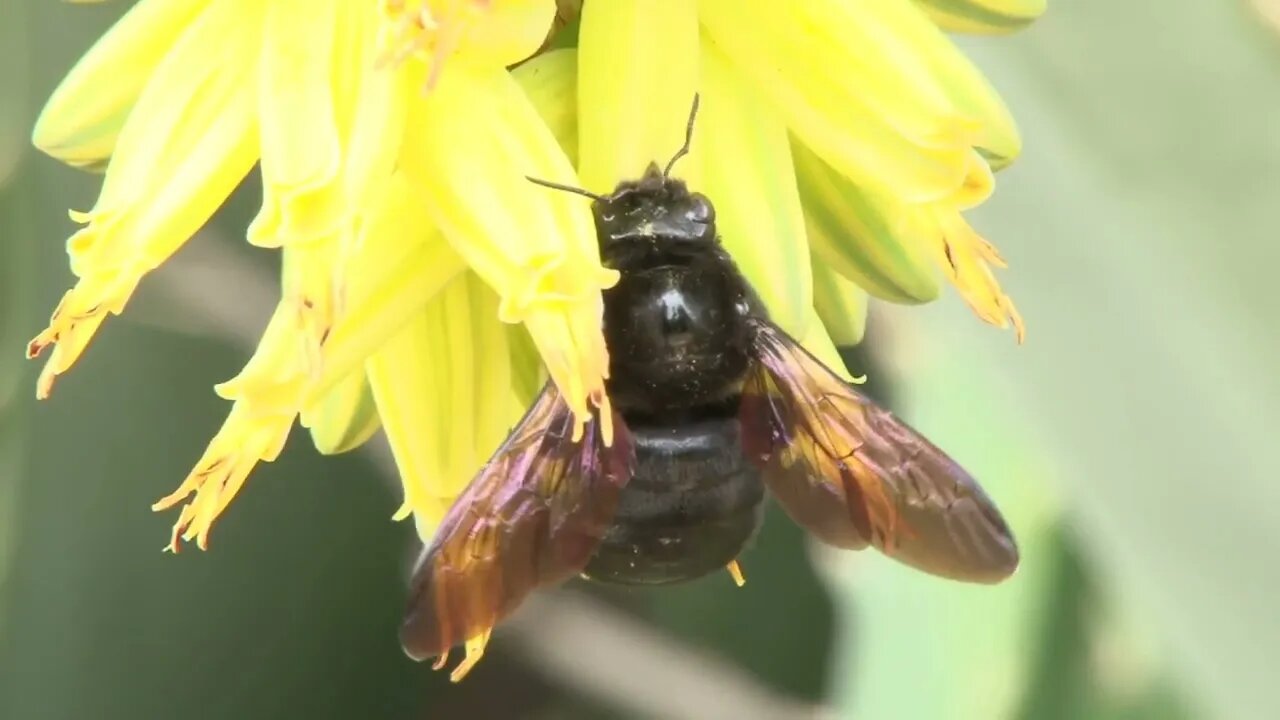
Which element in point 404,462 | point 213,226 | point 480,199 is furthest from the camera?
point 213,226

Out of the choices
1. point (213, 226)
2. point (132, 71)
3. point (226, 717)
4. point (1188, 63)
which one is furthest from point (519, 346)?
point (226, 717)

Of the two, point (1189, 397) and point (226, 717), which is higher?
point (1189, 397)

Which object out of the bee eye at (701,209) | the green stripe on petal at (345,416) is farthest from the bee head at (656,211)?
the green stripe on petal at (345,416)

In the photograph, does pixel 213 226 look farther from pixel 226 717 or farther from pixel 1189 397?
pixel 1189 397

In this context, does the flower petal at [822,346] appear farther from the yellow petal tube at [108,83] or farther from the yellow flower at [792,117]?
the yellow petal tube at [108,83]

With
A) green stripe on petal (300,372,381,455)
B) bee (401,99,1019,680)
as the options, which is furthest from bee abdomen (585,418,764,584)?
green stripe on petal (300,372,381,455)

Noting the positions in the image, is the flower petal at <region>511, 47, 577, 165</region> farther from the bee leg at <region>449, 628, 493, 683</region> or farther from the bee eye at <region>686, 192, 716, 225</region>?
the bee leg at <region>449, 628, 493, 683</region>

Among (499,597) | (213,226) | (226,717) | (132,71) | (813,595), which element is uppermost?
(132,71)
